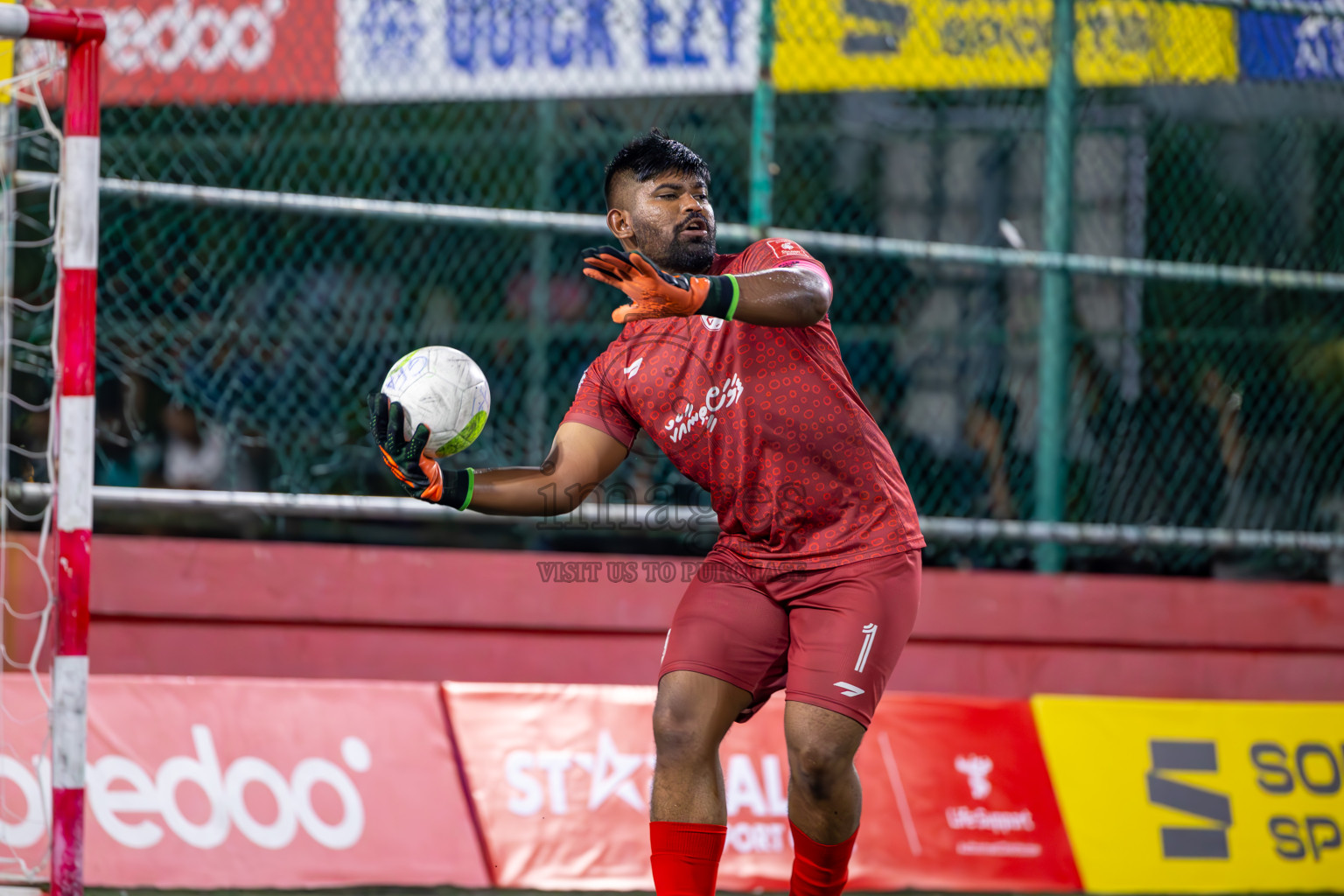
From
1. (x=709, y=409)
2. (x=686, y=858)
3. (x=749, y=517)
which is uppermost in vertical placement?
(x=709, y=409)

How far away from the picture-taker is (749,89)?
654cm

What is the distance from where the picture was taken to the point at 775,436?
3857 mm

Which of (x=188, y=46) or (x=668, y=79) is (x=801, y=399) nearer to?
(x=668, y=79)

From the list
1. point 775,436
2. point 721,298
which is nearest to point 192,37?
point 775,436

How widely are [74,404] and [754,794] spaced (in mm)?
3026

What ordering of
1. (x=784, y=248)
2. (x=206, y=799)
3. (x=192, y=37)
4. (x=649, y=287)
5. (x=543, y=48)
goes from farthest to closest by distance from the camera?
1. (x=543, y=48)
2. (x=192, y=37)
3. (x=206, y=799)
4. (x=784, y=248)
5. (x=649, y=287)

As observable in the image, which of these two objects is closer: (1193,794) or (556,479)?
(556,479)

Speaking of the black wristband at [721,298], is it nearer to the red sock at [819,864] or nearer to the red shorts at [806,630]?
the red shorts at [806,630]

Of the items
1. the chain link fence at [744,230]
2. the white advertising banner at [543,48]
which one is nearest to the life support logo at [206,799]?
the chain link fence at [744,230]

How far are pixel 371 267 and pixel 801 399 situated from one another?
450 centimetres

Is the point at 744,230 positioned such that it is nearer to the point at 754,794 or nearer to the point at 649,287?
the point at 754,794

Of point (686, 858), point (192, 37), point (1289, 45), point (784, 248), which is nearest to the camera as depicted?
point (686, 858)

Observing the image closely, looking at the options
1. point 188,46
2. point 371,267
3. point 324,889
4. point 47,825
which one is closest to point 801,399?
point 324,889

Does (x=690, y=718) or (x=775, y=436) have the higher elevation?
(x=775, y=436)
